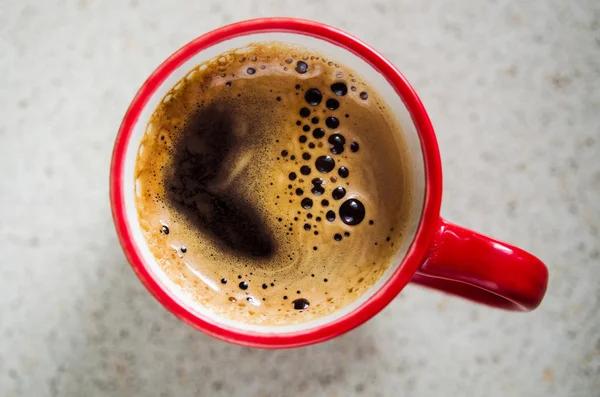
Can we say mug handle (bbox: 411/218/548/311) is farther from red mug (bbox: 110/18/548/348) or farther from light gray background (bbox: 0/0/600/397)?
light gray background (bbox: 0/0/600/397)

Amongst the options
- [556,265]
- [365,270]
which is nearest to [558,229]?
[556,265]

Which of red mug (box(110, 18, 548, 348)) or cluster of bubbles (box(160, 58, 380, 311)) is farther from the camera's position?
cluster of bubbles (box(160, 58, 380, 311))

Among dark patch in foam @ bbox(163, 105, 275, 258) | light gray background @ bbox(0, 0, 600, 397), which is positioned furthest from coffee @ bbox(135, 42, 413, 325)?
light gray background @ bbox(0, 0, 600, 397)

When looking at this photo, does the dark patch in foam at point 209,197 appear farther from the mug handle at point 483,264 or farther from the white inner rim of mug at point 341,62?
the mug handle at point 483,264

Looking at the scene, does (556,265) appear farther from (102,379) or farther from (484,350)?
(102,379)

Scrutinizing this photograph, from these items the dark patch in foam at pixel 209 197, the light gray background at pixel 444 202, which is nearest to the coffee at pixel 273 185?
the dark patch in foam at pixel 209 197

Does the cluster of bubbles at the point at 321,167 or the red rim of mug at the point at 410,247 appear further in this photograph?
the cluster of bubbles at the point at 321,167
